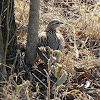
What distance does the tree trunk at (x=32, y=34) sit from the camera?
3562mm

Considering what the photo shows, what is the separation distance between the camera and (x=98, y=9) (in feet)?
18.4

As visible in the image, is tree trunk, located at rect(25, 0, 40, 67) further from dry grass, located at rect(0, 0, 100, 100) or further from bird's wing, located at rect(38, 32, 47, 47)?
dry grass, located at rect(0, 0, 100, 100)

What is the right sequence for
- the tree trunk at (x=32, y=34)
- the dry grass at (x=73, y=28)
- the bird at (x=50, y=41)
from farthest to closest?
the dry grass at (x=73, y=28) → the bird at (x=50, y=41) → the tree trunk at (x=32, y=34)

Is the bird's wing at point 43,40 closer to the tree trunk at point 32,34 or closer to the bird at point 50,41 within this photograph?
the bird at point 50,41

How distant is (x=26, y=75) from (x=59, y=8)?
2.34m

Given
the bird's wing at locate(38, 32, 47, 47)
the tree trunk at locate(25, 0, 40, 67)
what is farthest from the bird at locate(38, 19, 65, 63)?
the tree trunk at locate(25, 0, 40, 67)

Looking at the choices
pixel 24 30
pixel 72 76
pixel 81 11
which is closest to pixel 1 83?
pixel 72 76

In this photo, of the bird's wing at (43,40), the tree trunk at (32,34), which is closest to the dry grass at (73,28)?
the tree trunk at (32,34)

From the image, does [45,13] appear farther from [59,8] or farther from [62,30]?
[62,30]

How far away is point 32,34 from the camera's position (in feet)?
12.6

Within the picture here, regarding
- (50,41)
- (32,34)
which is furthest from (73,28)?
(32,34)

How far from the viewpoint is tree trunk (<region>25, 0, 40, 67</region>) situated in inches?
140

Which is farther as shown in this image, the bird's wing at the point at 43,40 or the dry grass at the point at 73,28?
the dry grass at the point at 73,28

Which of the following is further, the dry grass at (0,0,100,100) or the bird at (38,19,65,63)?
the dry grass at (0,0,100,100)
